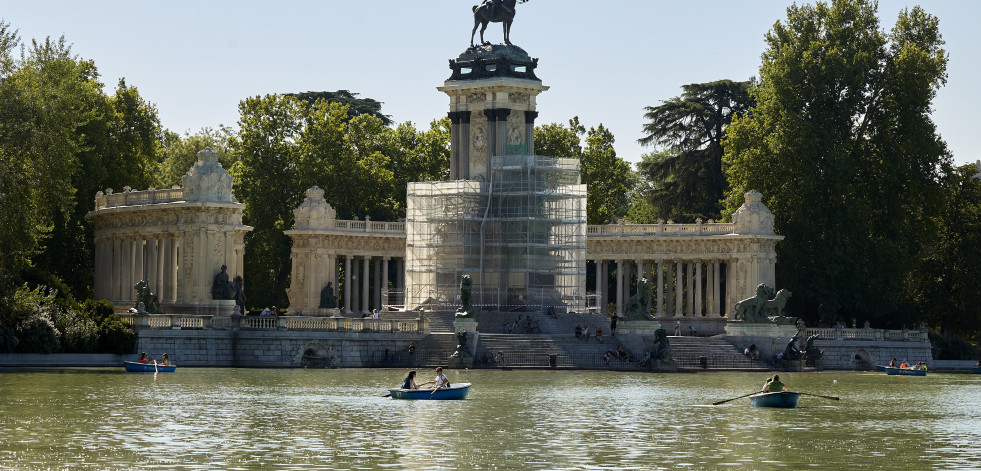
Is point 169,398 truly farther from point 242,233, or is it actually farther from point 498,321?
point 242,233

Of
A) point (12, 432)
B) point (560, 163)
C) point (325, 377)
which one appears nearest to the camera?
point (12, 432)

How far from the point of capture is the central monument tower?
265ft

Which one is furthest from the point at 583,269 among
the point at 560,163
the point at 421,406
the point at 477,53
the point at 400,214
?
the point at 421,406

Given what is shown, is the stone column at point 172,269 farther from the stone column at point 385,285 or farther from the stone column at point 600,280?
the stone column at point 600,280

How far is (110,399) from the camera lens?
4456 centimetres

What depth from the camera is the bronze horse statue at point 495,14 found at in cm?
8525

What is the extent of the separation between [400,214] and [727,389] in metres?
48.4

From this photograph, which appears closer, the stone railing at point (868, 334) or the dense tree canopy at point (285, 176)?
the stone railing at point (868, 334)

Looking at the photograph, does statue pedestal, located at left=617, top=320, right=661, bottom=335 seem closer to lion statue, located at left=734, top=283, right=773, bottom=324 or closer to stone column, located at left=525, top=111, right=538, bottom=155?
lion statue, located at left=734, top=283, right=773, bottom=324

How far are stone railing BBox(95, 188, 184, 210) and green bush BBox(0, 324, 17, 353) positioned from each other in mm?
17159

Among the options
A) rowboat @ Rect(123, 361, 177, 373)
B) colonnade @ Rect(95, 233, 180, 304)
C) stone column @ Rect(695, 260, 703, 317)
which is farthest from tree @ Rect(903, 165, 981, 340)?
rowboat @ Rect(123, 361, 177, 373)

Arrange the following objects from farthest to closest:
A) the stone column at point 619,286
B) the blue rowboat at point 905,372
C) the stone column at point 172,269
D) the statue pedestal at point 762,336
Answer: the stone column at point 619,286 < the stone column at point 172,269 < the statue pedestal at point 762,336 < the blue rowboat at point 905,372

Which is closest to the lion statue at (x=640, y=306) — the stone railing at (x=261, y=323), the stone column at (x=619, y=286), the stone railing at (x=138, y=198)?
the stone railing at (x=261, y=323)

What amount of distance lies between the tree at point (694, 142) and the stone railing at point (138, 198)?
120ft
